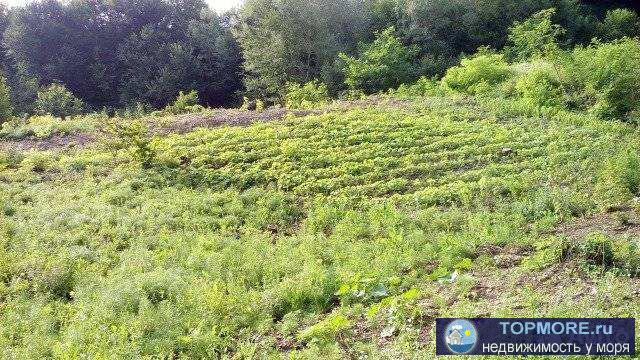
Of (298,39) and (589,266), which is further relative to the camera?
(298,39)

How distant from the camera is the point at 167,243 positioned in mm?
7992

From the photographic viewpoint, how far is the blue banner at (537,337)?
12.7 feet

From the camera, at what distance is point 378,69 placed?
20.5 meters

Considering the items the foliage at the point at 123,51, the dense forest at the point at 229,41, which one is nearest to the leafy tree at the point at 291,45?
the dense forest at the point at 229,41

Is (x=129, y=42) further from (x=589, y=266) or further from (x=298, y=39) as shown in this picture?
(x=589, y=266)

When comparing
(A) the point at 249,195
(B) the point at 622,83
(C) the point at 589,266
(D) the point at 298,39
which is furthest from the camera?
(D) the point at 298,39

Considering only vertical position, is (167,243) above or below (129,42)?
below

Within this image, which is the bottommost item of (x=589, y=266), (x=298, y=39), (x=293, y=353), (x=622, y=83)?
→ (x=293, y=353)

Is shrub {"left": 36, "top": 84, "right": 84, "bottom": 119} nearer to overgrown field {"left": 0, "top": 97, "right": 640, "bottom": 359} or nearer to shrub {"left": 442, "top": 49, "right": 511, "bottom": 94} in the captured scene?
overgrown field {"left": 0, "top": 97, "right": 640, "bottom": 359}

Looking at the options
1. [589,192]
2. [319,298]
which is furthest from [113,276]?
[589,192]

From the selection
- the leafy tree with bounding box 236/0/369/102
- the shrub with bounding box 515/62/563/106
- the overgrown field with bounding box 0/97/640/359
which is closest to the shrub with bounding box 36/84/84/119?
the overgrown field with bounding box 0/97/640/359

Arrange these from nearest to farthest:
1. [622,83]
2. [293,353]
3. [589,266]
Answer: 1. [293,353]
2. [589,266]
3. [622,83]

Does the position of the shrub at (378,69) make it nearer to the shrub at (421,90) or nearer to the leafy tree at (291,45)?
the leafy tree at (291,45)

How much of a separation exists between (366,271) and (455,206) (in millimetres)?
3013
